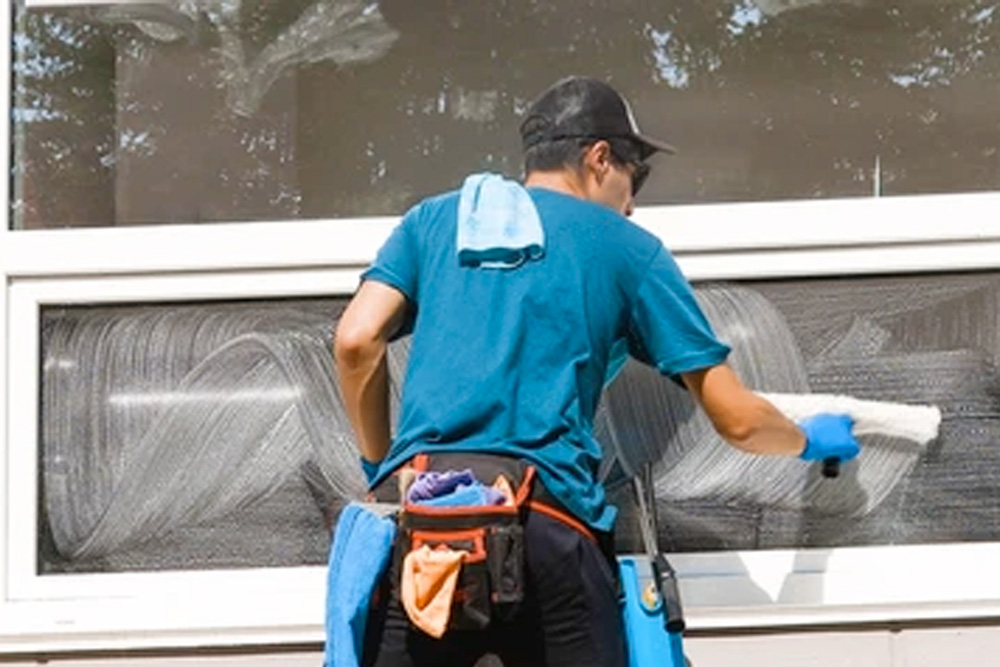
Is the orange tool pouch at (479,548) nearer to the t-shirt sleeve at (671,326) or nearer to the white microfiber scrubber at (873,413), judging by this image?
the t-shirt sleeve at (671,326)

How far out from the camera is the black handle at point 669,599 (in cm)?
360

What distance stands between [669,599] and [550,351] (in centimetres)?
47

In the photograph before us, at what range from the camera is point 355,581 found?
350 cm

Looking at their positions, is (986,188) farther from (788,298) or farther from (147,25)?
(147,25)

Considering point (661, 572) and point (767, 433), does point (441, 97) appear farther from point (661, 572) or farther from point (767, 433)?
point (661, 572)

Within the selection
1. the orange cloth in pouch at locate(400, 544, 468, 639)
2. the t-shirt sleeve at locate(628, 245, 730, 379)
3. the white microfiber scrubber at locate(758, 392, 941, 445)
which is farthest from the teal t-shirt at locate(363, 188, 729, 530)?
the white microfiber scrubber at locate(758, 392, 941, 445)

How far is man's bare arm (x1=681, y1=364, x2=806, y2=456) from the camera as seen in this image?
12.1 ft

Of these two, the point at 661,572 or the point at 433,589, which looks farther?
the point at 661,572

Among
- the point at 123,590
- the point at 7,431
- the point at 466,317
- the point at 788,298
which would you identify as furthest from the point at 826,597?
the point at 7,431

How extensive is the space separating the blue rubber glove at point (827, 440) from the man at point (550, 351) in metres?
0.18

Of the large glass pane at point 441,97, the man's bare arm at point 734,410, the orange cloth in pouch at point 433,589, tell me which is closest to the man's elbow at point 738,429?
the man's bare arm at point 734,410

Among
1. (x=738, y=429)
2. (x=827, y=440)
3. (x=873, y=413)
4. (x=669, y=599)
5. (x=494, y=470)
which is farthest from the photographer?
(x=873, y=413)

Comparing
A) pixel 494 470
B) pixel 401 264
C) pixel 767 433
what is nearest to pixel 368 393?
pixel 401 264

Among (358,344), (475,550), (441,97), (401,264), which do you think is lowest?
(475,550)
